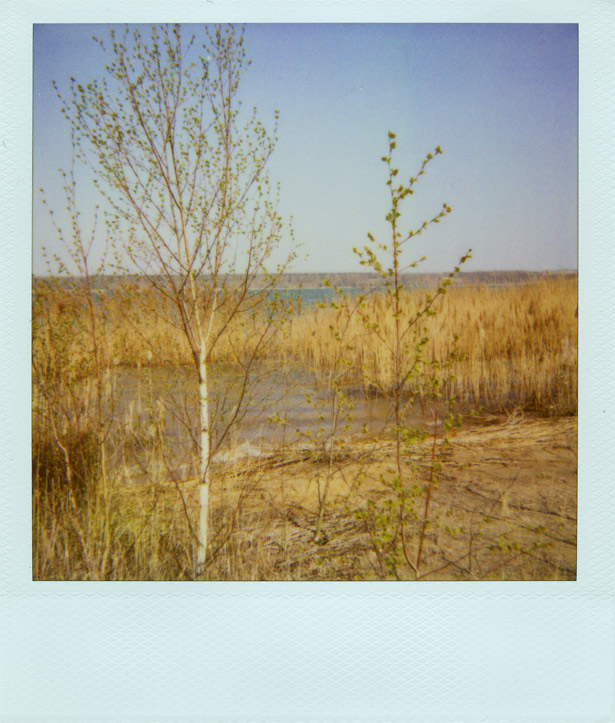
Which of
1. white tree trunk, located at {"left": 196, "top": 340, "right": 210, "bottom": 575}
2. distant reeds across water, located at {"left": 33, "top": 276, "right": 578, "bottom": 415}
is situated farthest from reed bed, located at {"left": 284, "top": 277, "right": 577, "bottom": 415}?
white tree trunk, located at {"left": 196, "top": 340, "right": 210, "bottom": 575}

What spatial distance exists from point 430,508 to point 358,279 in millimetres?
1102

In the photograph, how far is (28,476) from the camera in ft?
6.32

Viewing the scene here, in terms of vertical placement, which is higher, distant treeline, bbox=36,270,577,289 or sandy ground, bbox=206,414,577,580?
distant treeline, bbox=36,270,577,289

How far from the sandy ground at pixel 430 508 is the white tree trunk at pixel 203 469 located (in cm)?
8

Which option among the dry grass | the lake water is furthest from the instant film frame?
the lake water

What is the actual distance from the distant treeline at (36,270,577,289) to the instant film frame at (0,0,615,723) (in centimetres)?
22

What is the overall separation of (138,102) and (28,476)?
69.3 inches

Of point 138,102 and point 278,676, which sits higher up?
point 138,102

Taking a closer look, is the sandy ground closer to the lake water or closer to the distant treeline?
the lake water

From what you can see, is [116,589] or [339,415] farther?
[339,415]

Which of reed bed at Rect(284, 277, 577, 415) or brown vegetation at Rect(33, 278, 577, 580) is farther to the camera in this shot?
reed bed at Rect(284, 277, 577, 415)

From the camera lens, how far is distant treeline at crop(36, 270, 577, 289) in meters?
1.97

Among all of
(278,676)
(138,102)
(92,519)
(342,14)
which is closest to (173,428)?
(92,519)

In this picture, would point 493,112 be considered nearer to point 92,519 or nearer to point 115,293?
point 115,293
